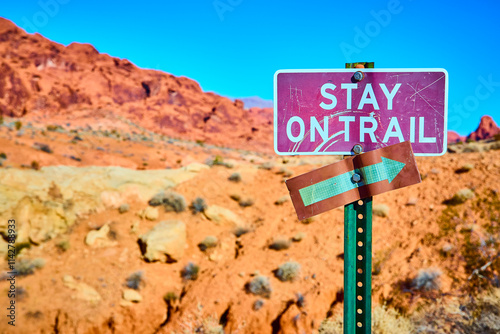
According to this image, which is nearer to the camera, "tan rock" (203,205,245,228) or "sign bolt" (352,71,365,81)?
"sign bolt" (352,71,365,81)

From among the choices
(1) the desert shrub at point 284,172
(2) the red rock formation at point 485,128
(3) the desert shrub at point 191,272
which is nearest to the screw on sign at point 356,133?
(3) the desert shrub at point 191,272

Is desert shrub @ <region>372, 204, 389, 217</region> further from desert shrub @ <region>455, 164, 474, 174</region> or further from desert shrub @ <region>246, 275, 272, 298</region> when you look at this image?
desert shrub @ <region>246, 275, 272, 298</region>

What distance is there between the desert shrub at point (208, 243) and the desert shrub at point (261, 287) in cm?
175

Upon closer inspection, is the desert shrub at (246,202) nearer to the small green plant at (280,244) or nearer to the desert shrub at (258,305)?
the small green plant at (280,244)

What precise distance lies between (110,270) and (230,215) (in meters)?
2.92

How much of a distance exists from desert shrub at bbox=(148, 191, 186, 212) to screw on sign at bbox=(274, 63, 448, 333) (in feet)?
22.0

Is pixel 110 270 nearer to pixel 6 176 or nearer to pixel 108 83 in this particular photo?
pixel 6 176

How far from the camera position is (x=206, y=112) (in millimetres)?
61219

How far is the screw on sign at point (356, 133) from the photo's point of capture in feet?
4.49

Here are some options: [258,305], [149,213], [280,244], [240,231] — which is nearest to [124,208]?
[149,213]

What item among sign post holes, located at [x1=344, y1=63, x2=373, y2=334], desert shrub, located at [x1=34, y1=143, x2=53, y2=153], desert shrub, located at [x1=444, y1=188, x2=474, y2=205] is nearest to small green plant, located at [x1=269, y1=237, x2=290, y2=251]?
desert shrub, located at [x1=444, y1=188, x2=474, y2=205]

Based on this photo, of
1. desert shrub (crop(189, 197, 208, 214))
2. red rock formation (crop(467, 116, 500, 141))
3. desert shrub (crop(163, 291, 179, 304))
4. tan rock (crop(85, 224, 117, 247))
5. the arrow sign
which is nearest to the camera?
the arrow sign

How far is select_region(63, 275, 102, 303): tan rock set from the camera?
6031 millimetres

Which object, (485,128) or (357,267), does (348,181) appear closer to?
(357,267)
